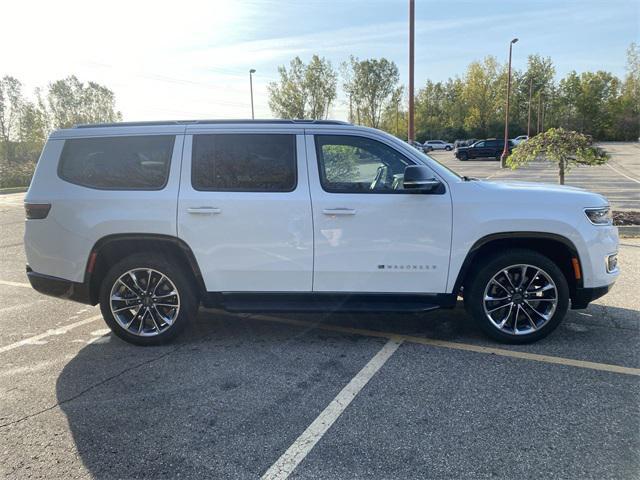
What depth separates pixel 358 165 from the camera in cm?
425

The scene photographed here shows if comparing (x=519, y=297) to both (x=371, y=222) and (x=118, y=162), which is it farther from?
(x=118, y=162)

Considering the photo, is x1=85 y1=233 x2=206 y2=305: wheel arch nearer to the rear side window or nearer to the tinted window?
the rear side window

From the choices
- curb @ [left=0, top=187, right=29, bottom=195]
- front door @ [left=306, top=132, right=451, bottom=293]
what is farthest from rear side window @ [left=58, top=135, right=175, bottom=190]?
curb @ [left=0, top=187, right=29, bottom=195]

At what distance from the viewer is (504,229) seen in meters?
4.05

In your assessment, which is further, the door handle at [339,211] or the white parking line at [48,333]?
the white parking line at [48,333]

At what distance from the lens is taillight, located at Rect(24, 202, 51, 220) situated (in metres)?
4.32

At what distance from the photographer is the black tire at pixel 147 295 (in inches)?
169

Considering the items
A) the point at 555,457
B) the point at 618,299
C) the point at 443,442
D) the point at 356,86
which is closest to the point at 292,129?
the point at 443,442

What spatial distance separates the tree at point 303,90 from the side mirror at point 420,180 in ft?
182

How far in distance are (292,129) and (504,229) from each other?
2.05 m

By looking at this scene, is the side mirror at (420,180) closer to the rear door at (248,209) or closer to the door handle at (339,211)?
the door handle at (339,211)

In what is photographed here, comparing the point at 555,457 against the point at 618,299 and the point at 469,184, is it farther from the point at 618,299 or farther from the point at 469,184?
the point at 618,299

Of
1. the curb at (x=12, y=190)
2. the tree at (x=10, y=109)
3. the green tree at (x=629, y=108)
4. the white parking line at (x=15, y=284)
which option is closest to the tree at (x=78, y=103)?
the tree at (x=10, y=109)

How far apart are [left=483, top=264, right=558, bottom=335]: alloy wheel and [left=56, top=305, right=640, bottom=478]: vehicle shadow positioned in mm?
237
